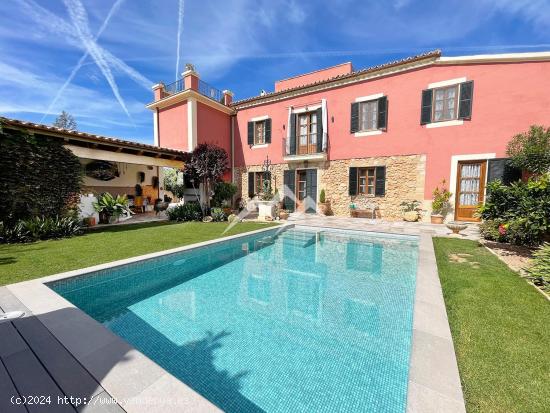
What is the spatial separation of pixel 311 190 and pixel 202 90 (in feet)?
28.8

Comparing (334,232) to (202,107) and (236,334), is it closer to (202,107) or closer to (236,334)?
(236,334)

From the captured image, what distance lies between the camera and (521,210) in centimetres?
546

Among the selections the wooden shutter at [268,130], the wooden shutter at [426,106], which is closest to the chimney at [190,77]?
the wooden shutter at [268,130]

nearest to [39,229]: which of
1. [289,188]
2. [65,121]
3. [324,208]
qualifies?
[289,188]

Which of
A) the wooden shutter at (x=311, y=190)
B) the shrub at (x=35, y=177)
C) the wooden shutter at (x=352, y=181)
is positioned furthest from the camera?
the wooden shutter at (x=311, y=190)

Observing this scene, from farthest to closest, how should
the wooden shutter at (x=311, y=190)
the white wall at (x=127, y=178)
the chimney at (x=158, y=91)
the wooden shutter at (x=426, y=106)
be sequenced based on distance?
the chimney at (x=158, y=91)
the wooden shutter at (x=311, y=190)
the white wall at (x=127, y=178)
the wooden shutter at (x=426, y=106)

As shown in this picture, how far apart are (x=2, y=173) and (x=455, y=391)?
10.8m

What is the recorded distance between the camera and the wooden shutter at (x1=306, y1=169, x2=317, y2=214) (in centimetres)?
1322

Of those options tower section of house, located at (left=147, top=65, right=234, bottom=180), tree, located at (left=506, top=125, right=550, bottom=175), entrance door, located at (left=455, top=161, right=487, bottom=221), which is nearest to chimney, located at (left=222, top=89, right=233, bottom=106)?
tower section of house, located at (left=147, top=65, right=234, bottom=180)

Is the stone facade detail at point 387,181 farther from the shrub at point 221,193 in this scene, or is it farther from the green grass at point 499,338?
the green grass at point 499,338

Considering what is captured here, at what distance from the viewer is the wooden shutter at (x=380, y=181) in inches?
446

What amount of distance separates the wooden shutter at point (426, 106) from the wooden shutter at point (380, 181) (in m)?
2.57

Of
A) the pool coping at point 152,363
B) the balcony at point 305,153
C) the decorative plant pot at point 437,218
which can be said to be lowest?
the pool coping at point 152,363

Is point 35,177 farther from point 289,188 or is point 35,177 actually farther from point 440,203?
point 440,203
